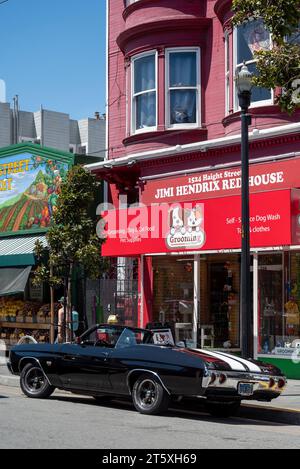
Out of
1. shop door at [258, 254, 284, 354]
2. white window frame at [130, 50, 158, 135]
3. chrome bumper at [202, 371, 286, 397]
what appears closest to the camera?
chrome bumper at [202, 371, 286, 397]

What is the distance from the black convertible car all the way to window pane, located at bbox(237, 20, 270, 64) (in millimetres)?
8208

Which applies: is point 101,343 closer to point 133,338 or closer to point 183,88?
point 133,338

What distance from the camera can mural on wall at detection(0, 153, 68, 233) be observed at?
77.6ft

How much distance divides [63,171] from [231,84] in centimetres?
642

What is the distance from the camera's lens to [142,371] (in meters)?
11.6

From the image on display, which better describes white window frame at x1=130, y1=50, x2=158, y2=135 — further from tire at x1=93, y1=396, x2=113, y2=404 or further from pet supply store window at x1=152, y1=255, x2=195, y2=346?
tire at x1=93, y1=396, x2=113, y2=404

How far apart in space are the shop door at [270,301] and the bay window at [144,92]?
5.23 metres

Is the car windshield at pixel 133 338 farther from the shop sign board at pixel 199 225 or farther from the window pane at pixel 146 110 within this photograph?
the window pane at pixel 146 110

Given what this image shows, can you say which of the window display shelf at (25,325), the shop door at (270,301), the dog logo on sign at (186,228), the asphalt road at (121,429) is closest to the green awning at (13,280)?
the window display shelf at (25,325)

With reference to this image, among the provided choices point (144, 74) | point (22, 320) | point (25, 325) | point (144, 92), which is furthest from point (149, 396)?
point (22, 320)

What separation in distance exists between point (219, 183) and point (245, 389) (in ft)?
25.7

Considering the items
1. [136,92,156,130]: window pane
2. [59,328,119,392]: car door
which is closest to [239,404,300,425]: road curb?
[59,328,119,392]: car door

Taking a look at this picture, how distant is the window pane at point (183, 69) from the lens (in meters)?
→ 20.2

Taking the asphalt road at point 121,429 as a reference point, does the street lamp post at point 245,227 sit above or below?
above
